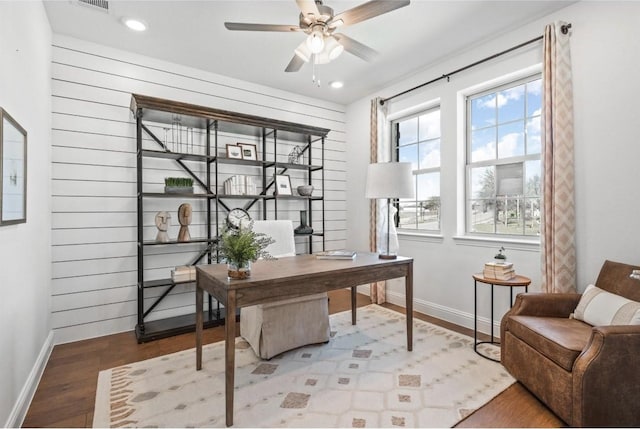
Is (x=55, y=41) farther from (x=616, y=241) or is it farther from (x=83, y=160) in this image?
(x=616, y=241)

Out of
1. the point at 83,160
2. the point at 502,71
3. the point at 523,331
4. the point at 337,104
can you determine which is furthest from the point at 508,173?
the point at 83,160

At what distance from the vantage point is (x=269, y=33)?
300 cm

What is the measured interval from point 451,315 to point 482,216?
110 cm

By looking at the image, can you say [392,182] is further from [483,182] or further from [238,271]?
[238,271]

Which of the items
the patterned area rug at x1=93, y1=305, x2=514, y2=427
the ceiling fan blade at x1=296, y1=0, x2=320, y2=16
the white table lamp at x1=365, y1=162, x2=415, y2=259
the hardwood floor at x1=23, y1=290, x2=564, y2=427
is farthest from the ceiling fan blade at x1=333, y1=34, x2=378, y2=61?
the hardwood floor at x1=23, y1=290, x2=564, y2=427

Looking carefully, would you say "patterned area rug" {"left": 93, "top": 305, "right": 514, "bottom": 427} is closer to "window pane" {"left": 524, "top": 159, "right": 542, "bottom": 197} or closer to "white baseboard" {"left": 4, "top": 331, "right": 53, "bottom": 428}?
"white baseboard" {"left": 4, "top": 331, "right": 53, "bottom": 428}

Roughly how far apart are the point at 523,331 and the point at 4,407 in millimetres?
2973

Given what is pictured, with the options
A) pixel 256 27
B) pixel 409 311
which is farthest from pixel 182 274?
pixel 256 27

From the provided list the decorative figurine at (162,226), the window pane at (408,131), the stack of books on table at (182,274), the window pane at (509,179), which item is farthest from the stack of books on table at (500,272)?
the decorative figurine at (162,226)

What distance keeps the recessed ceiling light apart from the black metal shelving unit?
22.2 inches

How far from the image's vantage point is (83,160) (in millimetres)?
3088

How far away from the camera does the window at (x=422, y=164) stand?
152 inches

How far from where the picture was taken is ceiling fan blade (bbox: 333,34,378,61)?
7.55 ft

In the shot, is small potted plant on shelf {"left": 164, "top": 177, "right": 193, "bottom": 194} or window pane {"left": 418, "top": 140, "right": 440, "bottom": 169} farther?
window pane {"left": 418, "top": 140, "right": 440, "bottom": 169}
